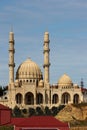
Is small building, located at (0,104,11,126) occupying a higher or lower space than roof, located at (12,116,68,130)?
higher

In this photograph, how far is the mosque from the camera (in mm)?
130750

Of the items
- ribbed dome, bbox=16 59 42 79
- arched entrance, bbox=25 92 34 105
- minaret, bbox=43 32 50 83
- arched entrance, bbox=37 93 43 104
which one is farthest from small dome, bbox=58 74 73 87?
arched entrance, bbox=25 92 34 105

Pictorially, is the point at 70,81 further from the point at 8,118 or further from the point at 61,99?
the point at 8,118

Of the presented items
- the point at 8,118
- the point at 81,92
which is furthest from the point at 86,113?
the point at 8,118

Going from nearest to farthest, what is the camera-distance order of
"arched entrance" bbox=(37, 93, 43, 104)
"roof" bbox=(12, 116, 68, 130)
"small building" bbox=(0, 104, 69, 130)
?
1. "small building" bbox=(0, 104, 69, 130)
2. "roof" bbox=(12, 116, 68, 130)
3. "arched entrance" bbox=(37, 93, 43, 104)

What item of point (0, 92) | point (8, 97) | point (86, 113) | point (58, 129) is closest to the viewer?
point (58, 129)

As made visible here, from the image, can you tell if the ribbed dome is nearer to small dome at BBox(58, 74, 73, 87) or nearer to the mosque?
the mosque

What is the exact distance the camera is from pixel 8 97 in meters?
130

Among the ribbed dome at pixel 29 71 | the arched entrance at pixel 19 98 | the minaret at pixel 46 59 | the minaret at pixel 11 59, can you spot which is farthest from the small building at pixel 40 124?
the ribbed dome at pixel 29 71

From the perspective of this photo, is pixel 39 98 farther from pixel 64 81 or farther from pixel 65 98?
pixel 64 81

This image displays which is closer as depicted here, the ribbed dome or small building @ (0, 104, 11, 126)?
small building @ (0, 104, 11, 126)

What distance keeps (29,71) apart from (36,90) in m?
8.51

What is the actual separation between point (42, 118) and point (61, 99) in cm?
6844

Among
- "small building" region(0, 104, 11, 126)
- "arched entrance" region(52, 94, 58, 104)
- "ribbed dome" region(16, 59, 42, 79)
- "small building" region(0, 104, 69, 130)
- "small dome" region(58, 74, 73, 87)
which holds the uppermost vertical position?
"ribbed dome" region(16, 59, 42, 79)
